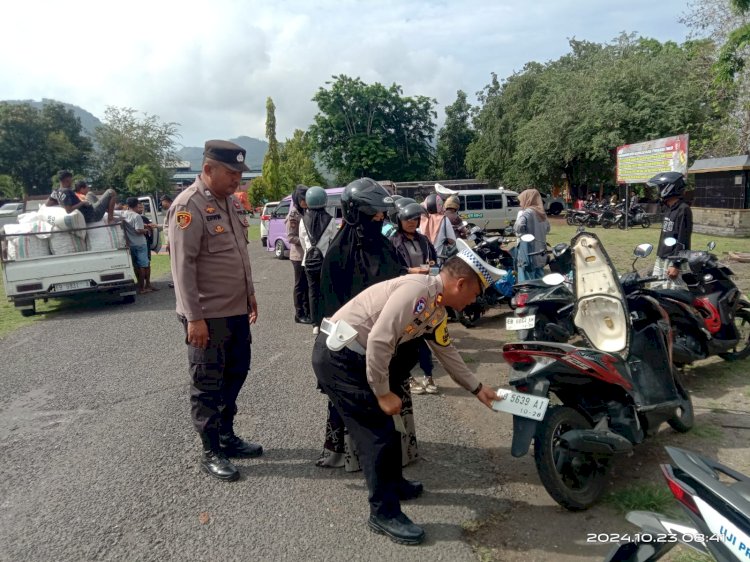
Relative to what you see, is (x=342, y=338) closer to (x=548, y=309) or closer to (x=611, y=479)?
(x=611, y=479)

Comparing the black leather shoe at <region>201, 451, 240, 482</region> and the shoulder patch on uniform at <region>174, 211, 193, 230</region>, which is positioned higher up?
the shoulder patch on uniform at <region>174, 211, 193, 230</region>

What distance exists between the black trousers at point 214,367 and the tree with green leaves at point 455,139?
48.2 m

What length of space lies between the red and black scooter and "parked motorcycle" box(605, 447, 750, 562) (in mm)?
905

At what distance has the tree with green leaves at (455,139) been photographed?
4969cm

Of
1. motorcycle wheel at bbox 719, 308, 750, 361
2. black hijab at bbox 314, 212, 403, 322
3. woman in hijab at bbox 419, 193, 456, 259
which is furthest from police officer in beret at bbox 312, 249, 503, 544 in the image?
woman in hijab at bbox 419, 193, 456, 259

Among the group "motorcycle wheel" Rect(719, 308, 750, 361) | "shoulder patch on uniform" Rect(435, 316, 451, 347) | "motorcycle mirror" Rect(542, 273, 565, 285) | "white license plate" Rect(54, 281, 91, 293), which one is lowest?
"motorcycle wheel" Rect(719, 308, 750, 361)

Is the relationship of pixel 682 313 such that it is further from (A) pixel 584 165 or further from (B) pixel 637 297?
(A) pixel 584 165

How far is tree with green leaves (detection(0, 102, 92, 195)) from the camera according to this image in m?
46.5

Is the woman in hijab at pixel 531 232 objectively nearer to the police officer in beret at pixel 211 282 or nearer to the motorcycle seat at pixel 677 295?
the motorcycle seat at pixel 677 295

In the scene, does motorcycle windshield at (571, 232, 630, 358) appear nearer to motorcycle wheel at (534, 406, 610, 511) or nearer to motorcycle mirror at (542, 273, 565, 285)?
motorcycle mirror at (542, 273, 565, 285)

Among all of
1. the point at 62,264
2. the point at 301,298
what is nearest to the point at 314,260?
the point at 301,298

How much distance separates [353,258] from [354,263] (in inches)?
1.4

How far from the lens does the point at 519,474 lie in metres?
3.41

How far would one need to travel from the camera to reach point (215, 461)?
3438mm
